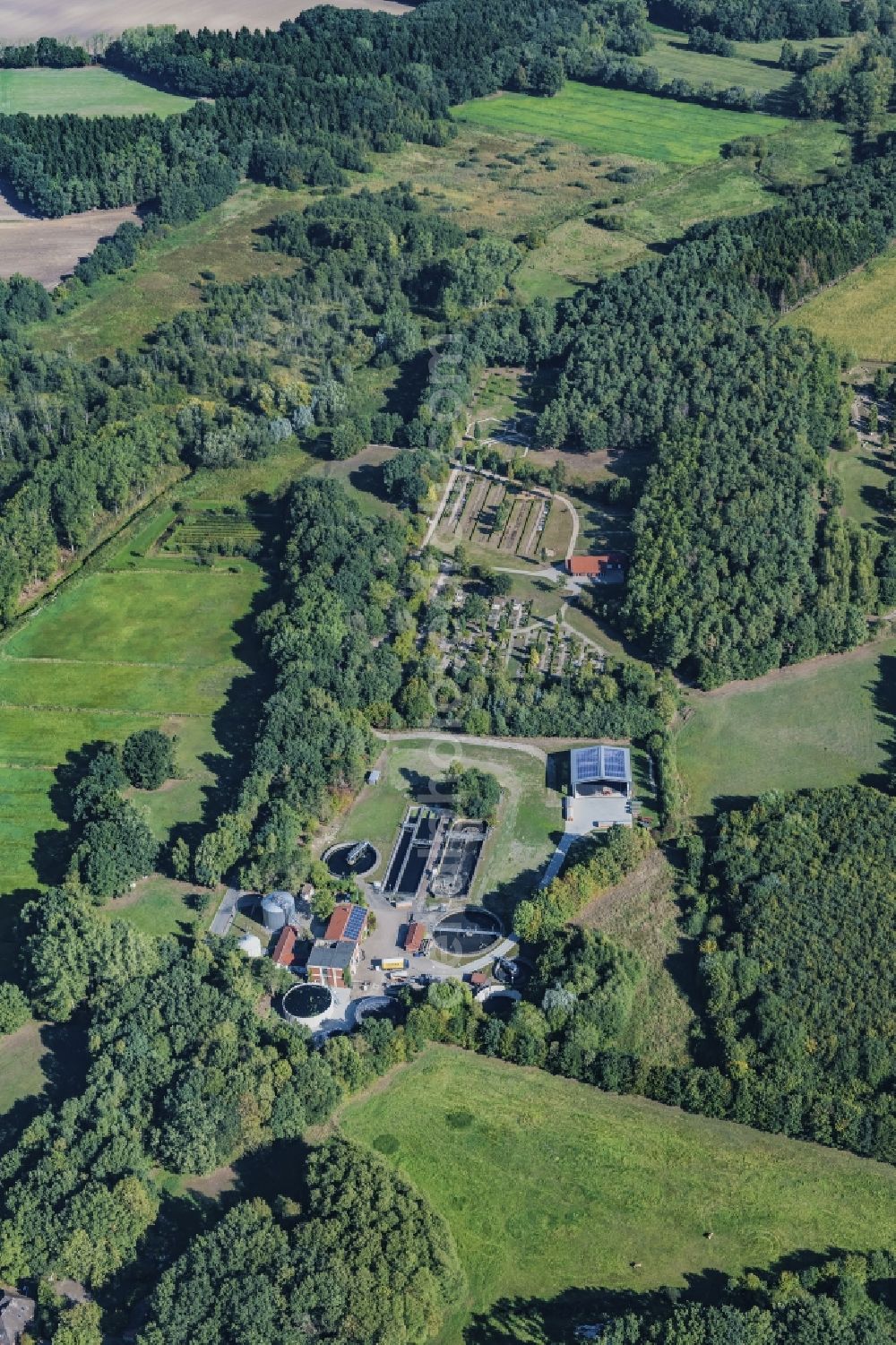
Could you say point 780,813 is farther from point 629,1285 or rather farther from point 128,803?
point 128,803

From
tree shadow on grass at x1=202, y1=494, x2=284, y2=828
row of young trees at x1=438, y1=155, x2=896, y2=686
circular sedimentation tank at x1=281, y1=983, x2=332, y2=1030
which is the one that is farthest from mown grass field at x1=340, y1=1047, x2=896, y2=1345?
row of young trees at x1=438, y1=155, x2=896, y2=686

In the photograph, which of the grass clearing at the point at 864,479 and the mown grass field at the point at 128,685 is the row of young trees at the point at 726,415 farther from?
the mown grass field at the point at 128,685

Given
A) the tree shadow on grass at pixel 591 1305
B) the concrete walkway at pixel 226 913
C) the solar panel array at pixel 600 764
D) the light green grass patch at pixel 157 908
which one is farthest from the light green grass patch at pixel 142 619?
the tree shadow on grass at pixel 591 1305

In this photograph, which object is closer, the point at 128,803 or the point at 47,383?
the point at 128,803

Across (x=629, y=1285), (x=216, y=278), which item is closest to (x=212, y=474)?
(x=216, y=278)

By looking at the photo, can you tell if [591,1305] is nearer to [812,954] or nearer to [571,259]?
[812,954]

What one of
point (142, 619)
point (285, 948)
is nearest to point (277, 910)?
point (285, 948)
